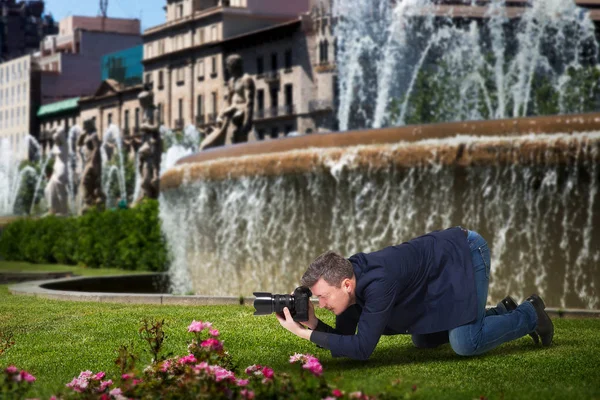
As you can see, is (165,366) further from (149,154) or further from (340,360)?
(149,154)

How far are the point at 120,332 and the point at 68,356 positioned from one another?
955 millimetres

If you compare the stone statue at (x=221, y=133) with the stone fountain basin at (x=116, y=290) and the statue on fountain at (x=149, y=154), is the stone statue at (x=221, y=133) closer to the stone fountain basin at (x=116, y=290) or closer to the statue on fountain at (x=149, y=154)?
the stone fountain basin at (x=116, y=290)

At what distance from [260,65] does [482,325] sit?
205ft

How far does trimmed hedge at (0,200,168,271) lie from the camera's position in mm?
20141

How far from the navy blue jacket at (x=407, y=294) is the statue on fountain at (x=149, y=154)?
24.0 m

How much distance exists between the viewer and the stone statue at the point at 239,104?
647 inches

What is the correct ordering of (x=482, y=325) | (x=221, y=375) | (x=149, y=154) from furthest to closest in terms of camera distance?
(x=149, y=154)
(x=482, y=325)
(x=221, y=375)

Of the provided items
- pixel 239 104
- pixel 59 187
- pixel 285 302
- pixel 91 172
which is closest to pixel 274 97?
pixel 59 187

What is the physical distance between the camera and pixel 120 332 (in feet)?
23.2

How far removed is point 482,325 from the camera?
17.8ft

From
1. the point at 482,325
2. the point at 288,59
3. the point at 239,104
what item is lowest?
the point at 482,325

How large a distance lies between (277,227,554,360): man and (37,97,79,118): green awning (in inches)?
3471

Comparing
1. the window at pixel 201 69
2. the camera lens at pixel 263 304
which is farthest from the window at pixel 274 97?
the camera lens at pixel 263 304

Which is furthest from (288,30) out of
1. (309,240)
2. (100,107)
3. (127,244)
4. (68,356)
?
(68,356)
